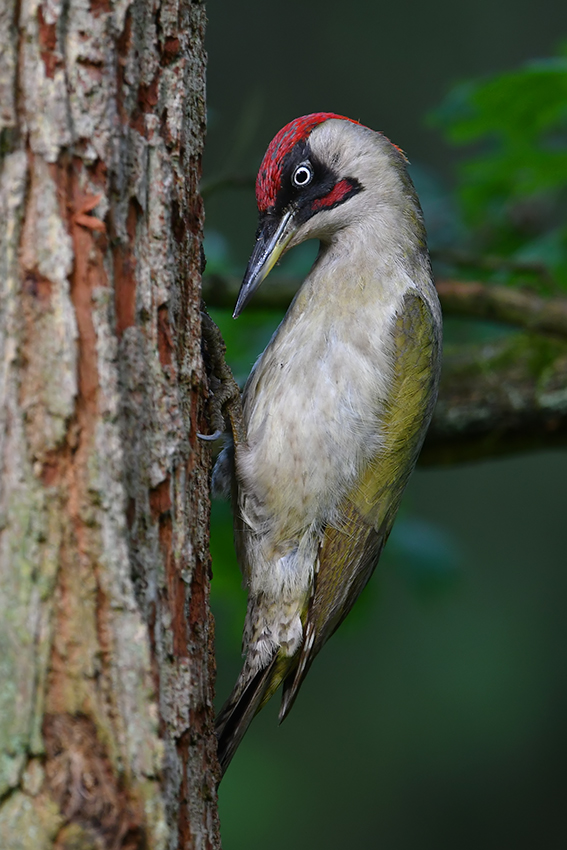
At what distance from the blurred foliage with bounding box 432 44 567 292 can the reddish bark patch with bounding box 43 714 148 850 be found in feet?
8.31

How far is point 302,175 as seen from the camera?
244 cm

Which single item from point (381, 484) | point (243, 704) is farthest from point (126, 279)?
point (243, 704)

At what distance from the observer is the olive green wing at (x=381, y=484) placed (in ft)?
8.02

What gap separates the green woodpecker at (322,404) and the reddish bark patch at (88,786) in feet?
3.05

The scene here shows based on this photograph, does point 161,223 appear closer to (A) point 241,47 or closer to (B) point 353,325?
(B) point 353,325

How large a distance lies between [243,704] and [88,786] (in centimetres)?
107

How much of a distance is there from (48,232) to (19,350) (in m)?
0.19

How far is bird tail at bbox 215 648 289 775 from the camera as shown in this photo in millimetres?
2258

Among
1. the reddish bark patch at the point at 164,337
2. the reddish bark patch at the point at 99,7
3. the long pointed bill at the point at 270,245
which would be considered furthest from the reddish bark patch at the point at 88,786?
the long pointed bill at the point at 270,245

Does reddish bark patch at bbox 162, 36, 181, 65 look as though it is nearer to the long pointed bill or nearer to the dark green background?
the long pointed bill

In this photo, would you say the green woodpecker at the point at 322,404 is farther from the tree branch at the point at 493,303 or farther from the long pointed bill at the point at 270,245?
the tree branch at the point at 493,303

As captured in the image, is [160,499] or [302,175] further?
[302,175]

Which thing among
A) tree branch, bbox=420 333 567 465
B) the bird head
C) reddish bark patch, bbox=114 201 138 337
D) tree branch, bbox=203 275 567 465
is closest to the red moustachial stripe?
the bird head

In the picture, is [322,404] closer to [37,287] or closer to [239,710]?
[239,710]
